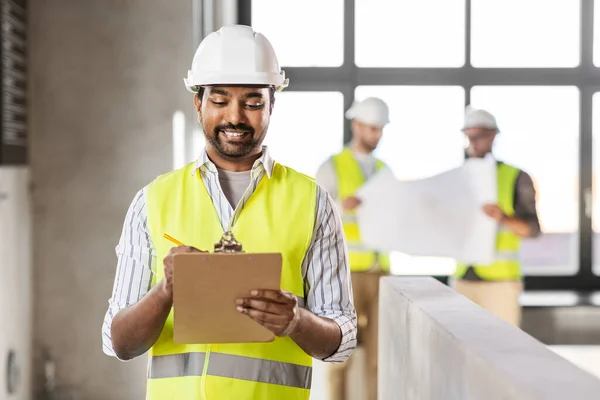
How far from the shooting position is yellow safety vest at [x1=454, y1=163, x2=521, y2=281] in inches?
191

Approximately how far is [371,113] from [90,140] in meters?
1.55

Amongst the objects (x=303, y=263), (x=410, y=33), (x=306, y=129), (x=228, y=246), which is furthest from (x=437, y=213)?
(x=228, y=246)

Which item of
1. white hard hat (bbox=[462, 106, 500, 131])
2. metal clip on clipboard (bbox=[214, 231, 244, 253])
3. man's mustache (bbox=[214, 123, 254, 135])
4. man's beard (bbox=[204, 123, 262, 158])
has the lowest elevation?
metal clip on clipboard (bbox=[214, 231, 244, 253])

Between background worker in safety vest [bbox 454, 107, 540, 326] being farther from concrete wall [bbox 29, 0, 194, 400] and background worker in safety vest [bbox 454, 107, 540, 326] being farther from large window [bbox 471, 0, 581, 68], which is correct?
concrete wall [bbox 29, 0, 194, 400]

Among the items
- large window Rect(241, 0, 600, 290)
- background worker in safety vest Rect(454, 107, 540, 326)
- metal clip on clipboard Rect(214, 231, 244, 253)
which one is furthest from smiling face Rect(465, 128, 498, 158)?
metal clip on clipboard Rect(214, 231, 244, 253)

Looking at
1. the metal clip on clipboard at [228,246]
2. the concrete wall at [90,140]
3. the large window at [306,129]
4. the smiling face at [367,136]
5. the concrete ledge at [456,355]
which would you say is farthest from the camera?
the large window at [306,129]

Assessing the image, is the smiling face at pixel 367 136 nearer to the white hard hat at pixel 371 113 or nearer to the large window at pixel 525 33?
the white hard hat at pixel 371 113

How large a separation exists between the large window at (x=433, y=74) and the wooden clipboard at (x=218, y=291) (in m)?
4.09

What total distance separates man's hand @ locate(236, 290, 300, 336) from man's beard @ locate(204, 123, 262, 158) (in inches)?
13.5

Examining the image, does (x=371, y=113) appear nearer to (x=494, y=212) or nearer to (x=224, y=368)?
(x=494, y=212)

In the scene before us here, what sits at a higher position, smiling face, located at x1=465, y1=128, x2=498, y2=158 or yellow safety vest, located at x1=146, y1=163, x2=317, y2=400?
smiling face, located at x1=465, y1=128, x2=498, y2=158

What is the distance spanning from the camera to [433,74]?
570 centimetres

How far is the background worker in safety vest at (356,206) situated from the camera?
4758 mm

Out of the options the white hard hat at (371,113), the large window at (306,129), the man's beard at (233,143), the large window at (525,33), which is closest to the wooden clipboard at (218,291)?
the man's beard at (233,143)
